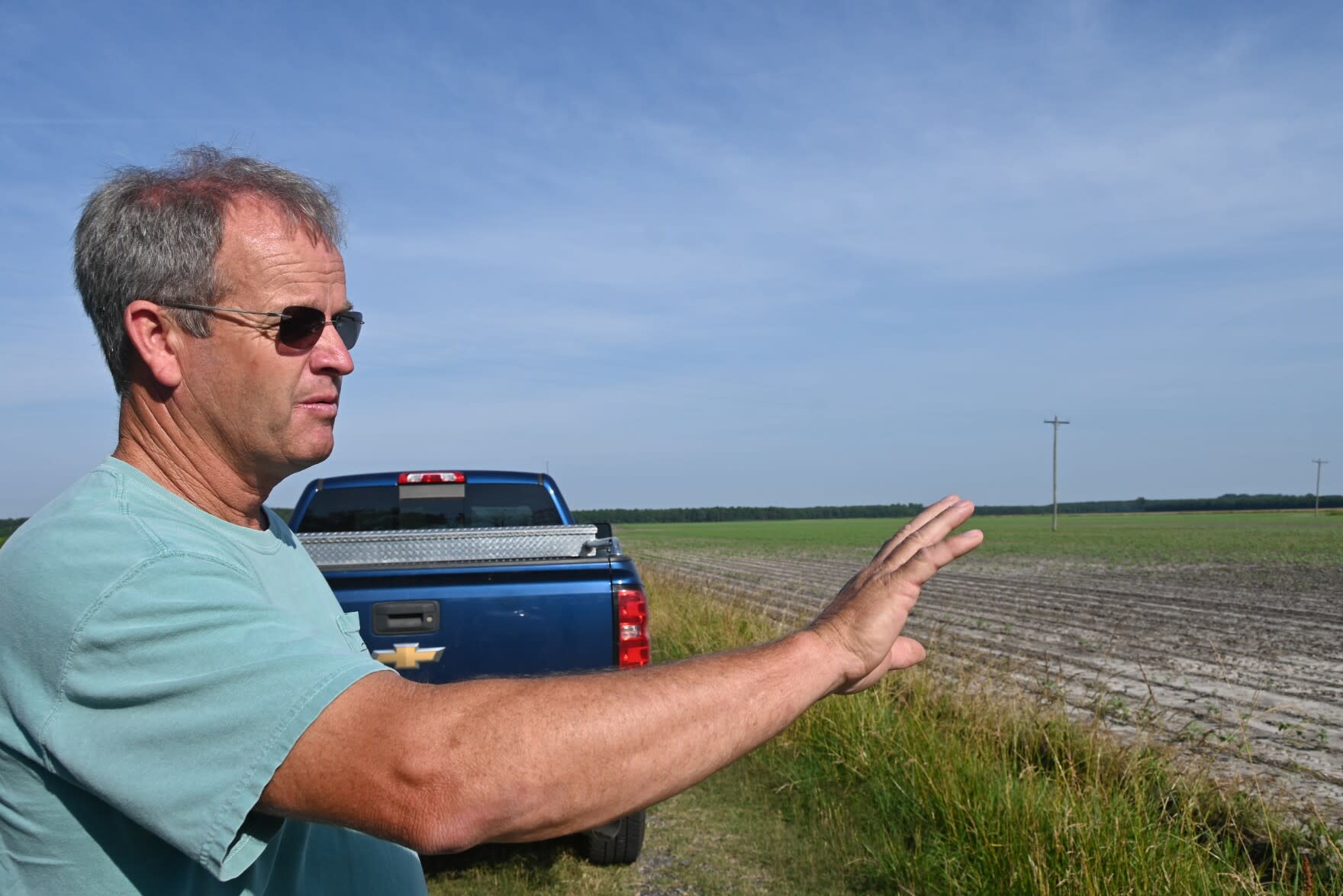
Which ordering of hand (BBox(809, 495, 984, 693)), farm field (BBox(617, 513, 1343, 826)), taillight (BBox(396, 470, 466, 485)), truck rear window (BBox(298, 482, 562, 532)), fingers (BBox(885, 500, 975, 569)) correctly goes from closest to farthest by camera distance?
hand (BBox(809, 495, 984, 693)) < fingers (BBox(885, 500, 975, 569)) < taillight (BBox(396, 470, 466, 485)) < truck rear window (BBox(298, 482, 562, 532)) < farm field (BBox(617, 513, 1343, 826))

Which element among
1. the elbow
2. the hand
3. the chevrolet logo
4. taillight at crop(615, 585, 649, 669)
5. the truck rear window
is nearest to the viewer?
the elbow

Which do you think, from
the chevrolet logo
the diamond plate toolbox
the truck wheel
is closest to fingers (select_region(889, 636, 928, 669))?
the diamond plate toolbox

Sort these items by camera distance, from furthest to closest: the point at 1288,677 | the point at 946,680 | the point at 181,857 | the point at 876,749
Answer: the point at 1288,677 < the point at 946,680 < the point at 876,749 < the point at 181,857

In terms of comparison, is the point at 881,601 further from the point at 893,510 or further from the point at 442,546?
the point at 893,510

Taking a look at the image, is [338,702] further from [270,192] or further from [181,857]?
[270,192]

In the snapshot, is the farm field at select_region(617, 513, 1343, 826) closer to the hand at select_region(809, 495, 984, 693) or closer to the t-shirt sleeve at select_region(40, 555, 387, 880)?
the hand at select_region(809, 495, 984, 693)

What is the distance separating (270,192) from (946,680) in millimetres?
7266

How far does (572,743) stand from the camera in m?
1.03

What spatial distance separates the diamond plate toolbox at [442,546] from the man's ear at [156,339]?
10.1 feet

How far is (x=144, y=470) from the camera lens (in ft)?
4.70

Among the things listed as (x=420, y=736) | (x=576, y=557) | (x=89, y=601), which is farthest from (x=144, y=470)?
(x=576, y=557)

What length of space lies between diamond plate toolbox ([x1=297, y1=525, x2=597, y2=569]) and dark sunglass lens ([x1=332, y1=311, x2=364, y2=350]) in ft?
8.89

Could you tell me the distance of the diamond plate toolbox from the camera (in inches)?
176

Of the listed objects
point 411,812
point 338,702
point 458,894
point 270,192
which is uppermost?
point 270,192
